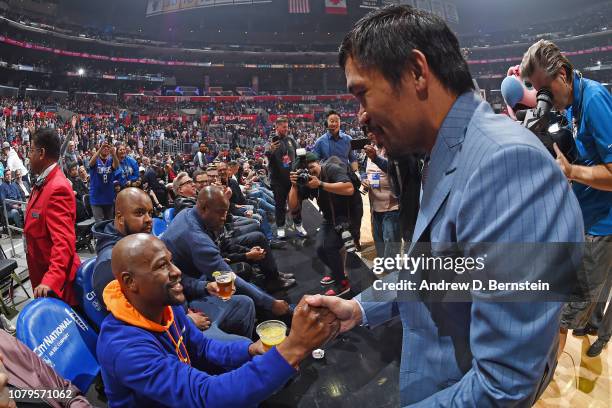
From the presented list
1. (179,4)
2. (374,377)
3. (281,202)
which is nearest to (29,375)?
(374,377)

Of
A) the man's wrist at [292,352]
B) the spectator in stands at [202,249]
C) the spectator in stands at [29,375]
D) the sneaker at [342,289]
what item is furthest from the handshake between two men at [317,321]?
the sneaker at [342,289]

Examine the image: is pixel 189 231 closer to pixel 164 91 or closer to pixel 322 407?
pixel 322 407

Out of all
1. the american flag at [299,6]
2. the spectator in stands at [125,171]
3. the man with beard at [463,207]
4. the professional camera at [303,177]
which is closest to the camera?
the man with beard at [463,207]

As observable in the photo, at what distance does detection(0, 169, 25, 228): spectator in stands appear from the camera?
6367 mm

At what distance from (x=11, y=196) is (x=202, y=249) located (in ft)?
20.8

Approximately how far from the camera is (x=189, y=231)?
3.04m

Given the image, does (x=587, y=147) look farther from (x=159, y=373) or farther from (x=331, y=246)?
(x=331, y=246)

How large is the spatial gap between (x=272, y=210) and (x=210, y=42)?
3147 centimetres

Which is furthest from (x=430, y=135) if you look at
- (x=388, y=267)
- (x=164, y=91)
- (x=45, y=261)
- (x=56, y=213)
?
(x=164, y=91)

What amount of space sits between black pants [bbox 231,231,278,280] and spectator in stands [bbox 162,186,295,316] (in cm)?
95

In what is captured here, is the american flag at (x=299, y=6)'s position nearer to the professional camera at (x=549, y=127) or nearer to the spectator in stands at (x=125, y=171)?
the spectator in stands at (x=125, y=171)

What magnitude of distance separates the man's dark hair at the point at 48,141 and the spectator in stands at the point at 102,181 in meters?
2.82

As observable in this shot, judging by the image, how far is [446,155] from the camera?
2.50ft

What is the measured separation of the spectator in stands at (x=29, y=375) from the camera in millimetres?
1602
